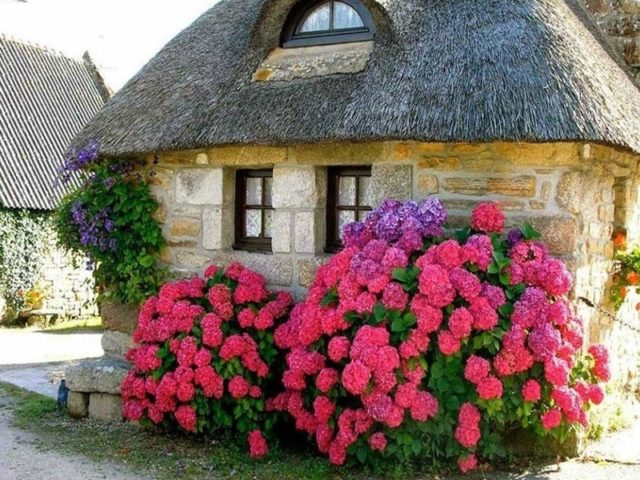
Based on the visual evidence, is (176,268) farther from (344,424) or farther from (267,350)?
(344,424)

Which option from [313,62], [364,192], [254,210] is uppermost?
[313,62]

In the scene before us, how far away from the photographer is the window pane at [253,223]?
6.35 m

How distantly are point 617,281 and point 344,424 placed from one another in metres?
2.73

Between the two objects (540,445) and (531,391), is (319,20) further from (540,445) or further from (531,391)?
(540,445)

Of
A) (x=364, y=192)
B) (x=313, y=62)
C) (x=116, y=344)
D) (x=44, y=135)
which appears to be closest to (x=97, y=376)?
(x=116, y=344)

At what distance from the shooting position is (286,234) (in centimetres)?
596

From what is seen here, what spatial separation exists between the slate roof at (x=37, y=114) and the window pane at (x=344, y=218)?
776 cm

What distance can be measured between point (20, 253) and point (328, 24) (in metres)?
8.38

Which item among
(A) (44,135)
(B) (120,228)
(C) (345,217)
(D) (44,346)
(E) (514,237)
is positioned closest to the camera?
(E) (514,237)

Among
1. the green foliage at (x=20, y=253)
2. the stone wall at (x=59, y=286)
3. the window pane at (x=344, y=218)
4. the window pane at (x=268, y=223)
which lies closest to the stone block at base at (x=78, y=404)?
the window pane at (x=268, y=223)

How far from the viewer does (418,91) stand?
5258 mm

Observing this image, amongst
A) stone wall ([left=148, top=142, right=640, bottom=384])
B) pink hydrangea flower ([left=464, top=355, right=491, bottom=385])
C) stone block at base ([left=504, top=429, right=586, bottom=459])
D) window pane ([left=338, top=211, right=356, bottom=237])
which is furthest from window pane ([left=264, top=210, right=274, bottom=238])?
stone block at base ([left=504, top=429, right=586, bottom=459])

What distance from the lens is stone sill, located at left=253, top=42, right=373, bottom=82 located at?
5.84 metres

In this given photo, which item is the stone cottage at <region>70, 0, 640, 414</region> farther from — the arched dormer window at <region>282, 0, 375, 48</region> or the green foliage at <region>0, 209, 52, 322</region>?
the green foliage at <region>0, 209, 52, 322</region>
